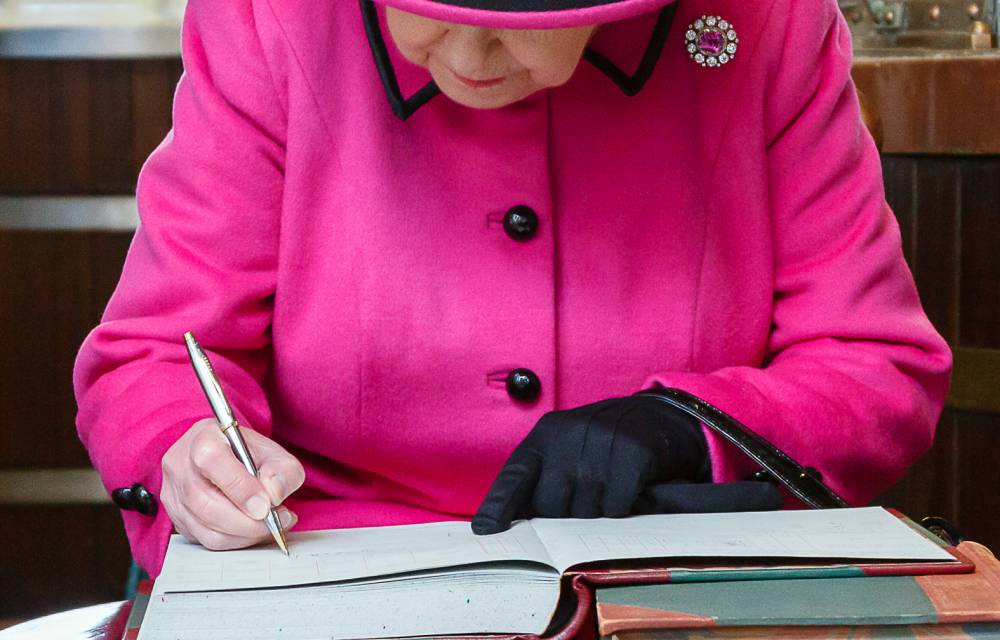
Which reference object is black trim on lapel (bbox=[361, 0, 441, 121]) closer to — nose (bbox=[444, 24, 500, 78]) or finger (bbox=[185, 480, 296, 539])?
nose (bbox=[444, 24, 500, 78])

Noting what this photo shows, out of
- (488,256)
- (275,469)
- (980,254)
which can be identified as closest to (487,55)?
(488,256)

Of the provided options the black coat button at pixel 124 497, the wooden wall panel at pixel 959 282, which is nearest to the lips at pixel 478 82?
the black coat button at pixel 124 497

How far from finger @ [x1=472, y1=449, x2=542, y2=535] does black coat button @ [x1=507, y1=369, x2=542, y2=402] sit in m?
0.18

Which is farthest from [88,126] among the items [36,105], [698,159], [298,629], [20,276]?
[298,629]

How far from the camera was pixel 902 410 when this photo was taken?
4.18ft

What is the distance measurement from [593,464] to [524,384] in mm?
208

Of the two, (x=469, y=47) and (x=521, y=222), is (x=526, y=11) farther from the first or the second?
(x=521, y=222)

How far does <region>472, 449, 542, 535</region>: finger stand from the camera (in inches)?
38.0

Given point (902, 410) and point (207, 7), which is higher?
point (207, 7)

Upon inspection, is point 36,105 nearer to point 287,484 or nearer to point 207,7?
point 207,7

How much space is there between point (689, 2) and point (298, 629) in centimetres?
78

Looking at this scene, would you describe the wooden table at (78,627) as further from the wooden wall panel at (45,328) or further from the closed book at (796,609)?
the wooden wall panel at (45,328)

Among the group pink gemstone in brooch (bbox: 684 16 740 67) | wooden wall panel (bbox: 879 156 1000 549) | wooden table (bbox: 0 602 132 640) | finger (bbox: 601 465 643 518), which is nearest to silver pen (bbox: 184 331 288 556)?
wooden table (bbox: 0 602 132 640)

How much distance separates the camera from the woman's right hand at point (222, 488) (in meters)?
0.97
